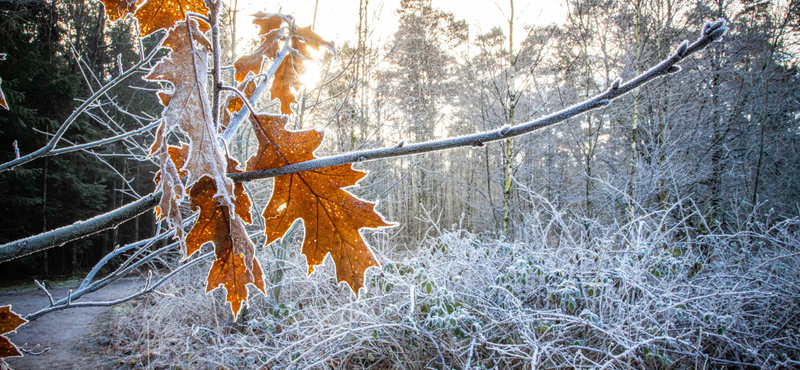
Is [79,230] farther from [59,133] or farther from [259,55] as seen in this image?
[59,133]

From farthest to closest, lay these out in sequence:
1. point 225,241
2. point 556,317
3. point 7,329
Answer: point 556,317 < point 7,329 < point 225,241

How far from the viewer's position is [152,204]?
313mm

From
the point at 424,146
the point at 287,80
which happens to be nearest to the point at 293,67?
the point at 287,80

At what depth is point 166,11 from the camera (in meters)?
0.39

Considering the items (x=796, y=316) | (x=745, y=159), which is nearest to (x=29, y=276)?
(x=796, y=316)

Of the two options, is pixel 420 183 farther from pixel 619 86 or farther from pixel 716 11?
pixel 619 86

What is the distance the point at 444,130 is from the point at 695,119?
7.87 meters

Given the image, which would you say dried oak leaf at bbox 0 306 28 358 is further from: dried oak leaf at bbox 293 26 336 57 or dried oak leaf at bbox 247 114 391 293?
dried oak leaf at bbox 293 26 336 57

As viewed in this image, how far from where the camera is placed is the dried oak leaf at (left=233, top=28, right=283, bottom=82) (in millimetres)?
577

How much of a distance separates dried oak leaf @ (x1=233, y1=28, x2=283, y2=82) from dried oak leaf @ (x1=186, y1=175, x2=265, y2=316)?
0.31 metres

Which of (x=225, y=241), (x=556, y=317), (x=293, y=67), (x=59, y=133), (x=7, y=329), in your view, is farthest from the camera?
(x=556, y=317)

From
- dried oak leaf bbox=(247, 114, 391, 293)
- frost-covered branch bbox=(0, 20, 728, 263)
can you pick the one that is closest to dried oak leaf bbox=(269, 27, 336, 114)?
frost-covered branch bbox=(0, 20, 728, 263)

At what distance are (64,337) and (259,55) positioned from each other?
7.46 meters

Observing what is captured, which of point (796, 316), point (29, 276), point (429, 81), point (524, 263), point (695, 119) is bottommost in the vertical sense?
point (29, 276)
